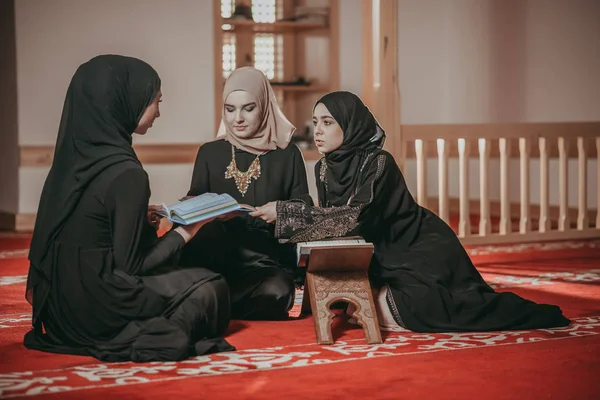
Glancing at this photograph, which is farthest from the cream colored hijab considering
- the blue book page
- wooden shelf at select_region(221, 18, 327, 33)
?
wooden shelf at select_region(221, 18, 327, 33)

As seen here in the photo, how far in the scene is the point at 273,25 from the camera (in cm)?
924

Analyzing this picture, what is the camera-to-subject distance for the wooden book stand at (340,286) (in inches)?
141

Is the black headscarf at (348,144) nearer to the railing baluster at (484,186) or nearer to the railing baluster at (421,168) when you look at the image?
the railing baluster at (421,168)

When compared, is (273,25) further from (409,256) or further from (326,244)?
(326,244)

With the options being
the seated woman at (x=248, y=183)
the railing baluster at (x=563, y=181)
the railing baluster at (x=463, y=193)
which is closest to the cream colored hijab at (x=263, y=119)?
the seated woman at (x=248, y=183)

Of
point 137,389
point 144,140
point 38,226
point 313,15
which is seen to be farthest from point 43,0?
point 137,389

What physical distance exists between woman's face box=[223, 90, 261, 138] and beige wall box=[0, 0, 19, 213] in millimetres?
4202

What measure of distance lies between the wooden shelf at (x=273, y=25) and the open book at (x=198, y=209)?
5.35 meters

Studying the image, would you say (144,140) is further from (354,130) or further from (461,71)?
(354,130)

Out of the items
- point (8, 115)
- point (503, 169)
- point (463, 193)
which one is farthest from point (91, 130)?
point (8, 115)

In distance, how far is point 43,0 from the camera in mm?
7875

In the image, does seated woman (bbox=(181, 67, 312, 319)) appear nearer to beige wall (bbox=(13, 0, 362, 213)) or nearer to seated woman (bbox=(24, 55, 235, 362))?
seated woman (bbox=(24, 55, 235, 362))

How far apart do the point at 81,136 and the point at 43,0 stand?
4897mm

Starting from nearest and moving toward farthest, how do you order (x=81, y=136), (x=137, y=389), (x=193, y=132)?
(x=137, y=389), (x=81, y=136), (x=193, y=132)
